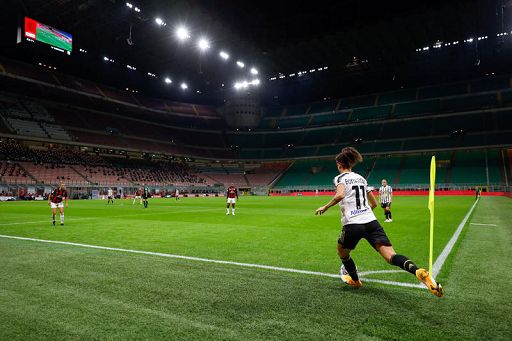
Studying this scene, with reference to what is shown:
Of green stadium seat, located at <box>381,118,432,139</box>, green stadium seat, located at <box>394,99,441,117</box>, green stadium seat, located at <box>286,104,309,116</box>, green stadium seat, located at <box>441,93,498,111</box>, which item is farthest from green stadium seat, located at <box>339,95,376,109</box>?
green stadium seat, located at <box>441,93,498,111</box>

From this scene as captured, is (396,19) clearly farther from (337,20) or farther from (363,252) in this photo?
(363,252)

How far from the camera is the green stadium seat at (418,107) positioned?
71875 millimetres

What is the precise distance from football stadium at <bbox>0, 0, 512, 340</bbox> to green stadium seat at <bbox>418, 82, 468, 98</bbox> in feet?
1.02

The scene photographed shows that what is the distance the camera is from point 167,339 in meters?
3.30

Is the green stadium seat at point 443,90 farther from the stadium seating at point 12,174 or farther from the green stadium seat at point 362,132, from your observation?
the stadium seating at point 12,174

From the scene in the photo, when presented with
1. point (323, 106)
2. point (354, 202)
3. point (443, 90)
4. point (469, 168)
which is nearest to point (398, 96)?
point (443, 90)

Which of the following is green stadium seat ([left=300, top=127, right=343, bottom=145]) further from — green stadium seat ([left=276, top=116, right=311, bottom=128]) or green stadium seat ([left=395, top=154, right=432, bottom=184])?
green stadium seat ([left=395, top=154, right=432, bottom=184])

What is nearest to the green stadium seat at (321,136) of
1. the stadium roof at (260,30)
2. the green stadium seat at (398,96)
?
the green stadium seat at (398,96)

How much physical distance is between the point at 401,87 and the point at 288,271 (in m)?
82.4

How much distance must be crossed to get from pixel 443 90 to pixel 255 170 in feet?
155

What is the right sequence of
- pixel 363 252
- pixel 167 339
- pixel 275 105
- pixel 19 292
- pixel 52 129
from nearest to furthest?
1. pixel 167 339
2. pixel 19 292
3. pixel 363 252
4. pixel 52 129
5. pixel 275 105

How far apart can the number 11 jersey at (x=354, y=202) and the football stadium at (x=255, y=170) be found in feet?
0.10

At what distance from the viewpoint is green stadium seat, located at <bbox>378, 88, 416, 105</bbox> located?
76750 mm

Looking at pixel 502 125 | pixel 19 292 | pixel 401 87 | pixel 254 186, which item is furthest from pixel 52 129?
pixel 502 125
